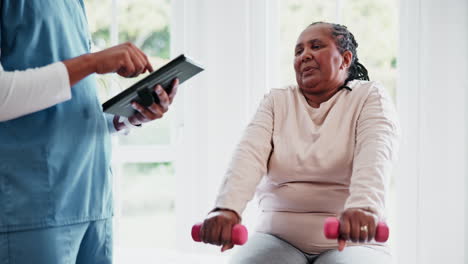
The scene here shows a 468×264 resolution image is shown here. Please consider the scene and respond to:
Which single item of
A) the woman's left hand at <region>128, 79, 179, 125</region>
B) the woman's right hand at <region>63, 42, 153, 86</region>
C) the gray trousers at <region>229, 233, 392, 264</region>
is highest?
the woman's right hand at <region>63, 42, 153, 86</region>

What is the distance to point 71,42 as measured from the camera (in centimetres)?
115

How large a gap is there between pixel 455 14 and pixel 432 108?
389 millimetres

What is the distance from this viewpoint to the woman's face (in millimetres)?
1523

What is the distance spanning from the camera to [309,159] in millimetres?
1396

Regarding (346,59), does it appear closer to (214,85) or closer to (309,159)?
(309,159)

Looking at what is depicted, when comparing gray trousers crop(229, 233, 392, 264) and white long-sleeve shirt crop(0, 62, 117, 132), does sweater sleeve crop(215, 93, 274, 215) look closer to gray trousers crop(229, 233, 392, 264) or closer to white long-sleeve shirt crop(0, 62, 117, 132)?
gray trousers crop(229, 233, 392, 264)

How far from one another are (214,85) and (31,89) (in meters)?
1.48

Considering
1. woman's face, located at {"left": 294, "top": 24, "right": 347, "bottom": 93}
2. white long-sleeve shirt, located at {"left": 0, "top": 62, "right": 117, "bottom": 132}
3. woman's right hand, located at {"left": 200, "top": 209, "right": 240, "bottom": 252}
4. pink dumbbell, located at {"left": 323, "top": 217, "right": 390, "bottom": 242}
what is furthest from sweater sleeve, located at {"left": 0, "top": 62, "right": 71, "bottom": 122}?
woman's face, located at {"left": 294, "top": 24, "right": 347, "bottom": 93}

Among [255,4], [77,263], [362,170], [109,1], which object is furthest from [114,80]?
[362,170]

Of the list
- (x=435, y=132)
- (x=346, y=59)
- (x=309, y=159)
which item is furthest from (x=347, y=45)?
(x=435, y=132)

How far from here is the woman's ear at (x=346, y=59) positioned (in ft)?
5.18

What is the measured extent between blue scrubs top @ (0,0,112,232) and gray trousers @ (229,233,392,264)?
41cm

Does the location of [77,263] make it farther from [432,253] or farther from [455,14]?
[455,14]

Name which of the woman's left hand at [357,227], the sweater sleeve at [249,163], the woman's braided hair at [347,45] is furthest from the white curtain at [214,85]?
the woman's left hand at [357,227]
